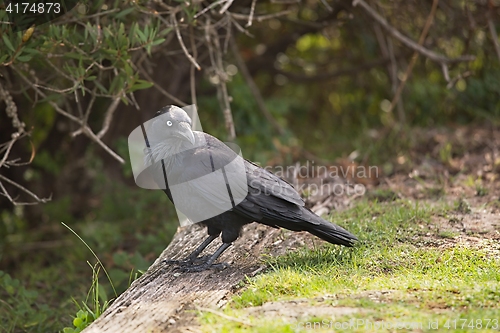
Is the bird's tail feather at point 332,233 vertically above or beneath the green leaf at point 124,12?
beneath

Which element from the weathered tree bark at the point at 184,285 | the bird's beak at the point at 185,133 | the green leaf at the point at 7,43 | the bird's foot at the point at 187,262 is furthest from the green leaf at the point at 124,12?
the bird's foot at the point at 187,262

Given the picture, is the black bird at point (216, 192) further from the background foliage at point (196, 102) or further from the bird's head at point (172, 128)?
the background foliage at point (196, 102)

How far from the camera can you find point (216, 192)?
3863 mm

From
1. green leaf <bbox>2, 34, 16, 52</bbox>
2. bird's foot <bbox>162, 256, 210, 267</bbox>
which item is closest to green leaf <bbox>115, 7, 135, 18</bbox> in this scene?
green leaf <bbox>2, 34, 16, 52</bbox>

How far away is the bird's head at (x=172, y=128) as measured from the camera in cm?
397

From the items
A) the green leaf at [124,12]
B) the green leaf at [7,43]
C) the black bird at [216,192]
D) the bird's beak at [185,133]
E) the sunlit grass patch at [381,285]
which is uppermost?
the green leaf at [124,12]

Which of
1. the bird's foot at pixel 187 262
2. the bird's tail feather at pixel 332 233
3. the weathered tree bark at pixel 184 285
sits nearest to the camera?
the weathered tree bark at pixel 184 285

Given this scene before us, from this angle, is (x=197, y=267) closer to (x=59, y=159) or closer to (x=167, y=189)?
(x=167, y=189)

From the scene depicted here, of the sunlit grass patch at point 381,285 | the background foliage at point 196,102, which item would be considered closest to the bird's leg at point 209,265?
the sunlit grass patch at point 381,285

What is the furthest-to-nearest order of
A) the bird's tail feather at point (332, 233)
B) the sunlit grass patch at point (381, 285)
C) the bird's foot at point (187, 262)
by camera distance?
the bird's foot at point (187, 262) < the bird's tail feather at point (332, 233) < the sunlit grass patch at point (381, 285)

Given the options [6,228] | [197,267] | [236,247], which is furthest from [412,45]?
[6,228]

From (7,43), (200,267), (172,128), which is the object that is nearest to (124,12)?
(7,43)

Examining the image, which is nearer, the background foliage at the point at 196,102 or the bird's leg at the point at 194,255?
the bird's leg at the point at 194,255

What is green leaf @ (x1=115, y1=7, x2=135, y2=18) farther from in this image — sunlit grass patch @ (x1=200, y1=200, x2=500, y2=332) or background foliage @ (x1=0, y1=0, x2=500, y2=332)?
sunlit grass patch @ (x1=200, y1=200, x2=500, y2=332)
